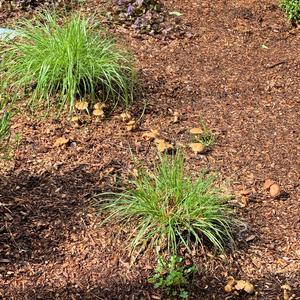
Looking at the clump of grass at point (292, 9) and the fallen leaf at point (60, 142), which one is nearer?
the fallen leaf at point (60, 142)

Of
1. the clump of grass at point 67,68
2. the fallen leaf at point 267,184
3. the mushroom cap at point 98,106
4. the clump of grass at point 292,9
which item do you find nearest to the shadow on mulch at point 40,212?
the mushroom cap at point 98,106

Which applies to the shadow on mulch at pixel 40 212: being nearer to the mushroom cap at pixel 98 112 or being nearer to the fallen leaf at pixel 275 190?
the mushroom cap at pixel 98 112

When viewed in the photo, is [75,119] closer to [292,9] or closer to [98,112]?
[98,112]

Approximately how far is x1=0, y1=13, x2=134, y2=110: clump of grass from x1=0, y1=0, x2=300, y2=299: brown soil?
211 mm

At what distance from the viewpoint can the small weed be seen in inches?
130

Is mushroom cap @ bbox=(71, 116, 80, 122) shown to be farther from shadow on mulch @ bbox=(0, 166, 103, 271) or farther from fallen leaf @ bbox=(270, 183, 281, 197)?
fallen leaf @ bbox=(270, 183, 281, 197)

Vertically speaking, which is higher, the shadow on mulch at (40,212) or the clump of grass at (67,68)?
the clump of grass at (67,68)

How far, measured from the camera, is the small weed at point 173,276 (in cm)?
330

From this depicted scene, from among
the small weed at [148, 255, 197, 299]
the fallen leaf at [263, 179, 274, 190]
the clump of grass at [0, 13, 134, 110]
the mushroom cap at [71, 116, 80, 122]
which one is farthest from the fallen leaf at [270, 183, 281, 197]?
the mushroom cap at [71, 116, 80, 122]

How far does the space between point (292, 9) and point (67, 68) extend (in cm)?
267

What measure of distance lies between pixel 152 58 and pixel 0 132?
7.21 feet

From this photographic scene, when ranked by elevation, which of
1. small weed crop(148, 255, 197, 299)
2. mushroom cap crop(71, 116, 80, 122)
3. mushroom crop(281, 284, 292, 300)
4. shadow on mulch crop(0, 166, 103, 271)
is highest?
mushroom cap crop(71, 116, 80, 122)

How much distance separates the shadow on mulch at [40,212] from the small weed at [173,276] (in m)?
0.54

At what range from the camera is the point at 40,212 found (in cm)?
373
